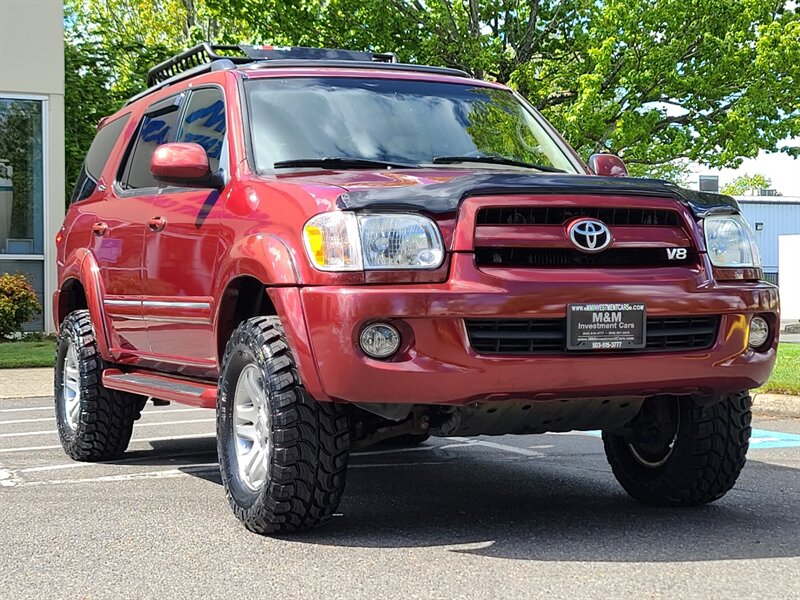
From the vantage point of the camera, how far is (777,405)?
10.2 meters

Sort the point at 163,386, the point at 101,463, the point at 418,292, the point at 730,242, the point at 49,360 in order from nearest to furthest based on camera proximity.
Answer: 1. the point at 418,292
2. the point at 730,242
3. the point at 163,386
4. the point at 101,463
5. the point at 49,360

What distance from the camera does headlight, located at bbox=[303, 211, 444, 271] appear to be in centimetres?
462

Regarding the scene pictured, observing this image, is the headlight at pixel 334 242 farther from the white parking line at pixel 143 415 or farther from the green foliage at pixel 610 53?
the green foliage at pixel 610 53

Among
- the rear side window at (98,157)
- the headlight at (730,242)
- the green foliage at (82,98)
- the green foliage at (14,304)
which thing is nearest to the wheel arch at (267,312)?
the headlight at (730,242)

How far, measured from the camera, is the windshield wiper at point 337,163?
18.3ft

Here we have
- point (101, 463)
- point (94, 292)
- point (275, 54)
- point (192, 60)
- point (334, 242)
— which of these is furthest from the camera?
point (192, 60)

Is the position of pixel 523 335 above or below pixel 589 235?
below

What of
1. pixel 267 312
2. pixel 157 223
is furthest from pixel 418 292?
pixel 157 223

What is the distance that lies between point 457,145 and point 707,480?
1.95m

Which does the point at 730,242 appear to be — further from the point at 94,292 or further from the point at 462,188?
the point at 94,292

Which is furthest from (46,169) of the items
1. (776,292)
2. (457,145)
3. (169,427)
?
(776,292)

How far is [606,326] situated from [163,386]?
2448 mm

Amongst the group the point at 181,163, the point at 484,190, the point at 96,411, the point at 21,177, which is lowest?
the point at 96,411

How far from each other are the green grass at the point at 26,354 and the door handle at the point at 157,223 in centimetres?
894
